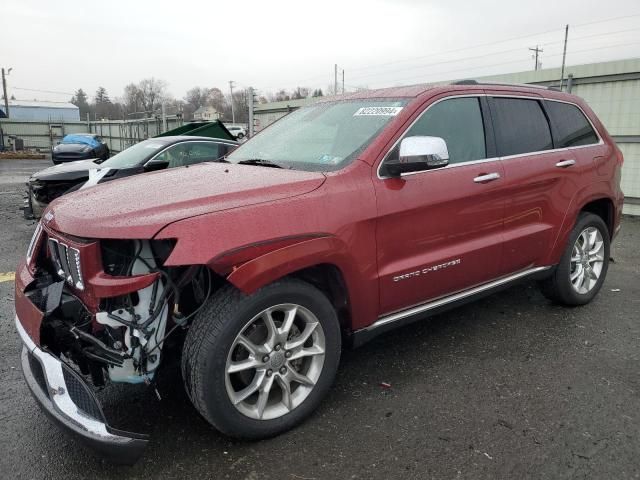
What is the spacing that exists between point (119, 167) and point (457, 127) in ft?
16.7

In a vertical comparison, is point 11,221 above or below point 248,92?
below

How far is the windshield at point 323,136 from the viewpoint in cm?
299

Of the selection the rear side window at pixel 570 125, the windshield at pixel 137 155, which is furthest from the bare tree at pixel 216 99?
the rear side window at pixel 570 125

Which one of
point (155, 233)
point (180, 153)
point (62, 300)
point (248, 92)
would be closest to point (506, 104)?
point (155, 233)

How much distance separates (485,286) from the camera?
11.6 feet

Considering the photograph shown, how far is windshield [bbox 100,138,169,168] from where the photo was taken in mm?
6916

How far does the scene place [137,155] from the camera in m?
7.15

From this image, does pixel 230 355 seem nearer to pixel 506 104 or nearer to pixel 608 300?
pixel 506 104

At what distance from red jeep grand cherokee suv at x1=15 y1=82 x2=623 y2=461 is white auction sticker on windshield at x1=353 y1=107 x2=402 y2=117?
0.04 ft

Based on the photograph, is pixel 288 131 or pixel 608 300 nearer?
pixel 288 131

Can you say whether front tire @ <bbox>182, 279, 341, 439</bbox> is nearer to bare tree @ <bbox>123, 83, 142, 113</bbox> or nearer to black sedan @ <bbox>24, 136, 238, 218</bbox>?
black sedan @ <bbox>24, 136, 238, 218</bbox>

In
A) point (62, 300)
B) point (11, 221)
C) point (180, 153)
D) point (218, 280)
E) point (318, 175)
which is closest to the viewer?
point (62, 300)

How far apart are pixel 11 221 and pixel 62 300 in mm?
7198

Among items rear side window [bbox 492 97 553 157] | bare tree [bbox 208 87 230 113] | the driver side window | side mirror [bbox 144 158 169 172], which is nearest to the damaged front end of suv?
the driver side window
